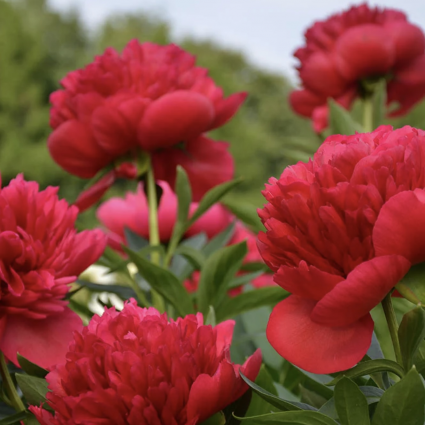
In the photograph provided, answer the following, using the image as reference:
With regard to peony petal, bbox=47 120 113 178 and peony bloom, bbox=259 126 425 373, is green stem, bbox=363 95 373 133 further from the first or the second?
peony bloom, bbox=259 126 425 373

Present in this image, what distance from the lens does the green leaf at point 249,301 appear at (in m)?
0.46

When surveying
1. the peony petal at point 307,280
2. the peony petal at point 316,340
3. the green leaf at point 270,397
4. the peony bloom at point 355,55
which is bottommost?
the green leaf at point 270,397

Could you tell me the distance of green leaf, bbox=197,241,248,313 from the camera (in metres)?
0.46

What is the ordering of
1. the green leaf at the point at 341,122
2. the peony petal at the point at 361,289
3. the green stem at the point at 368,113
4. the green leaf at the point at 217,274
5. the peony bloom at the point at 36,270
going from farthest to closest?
the green stem at the point at 368,113, the green leaf at the point at 341,122, the green leaf at the point at 217,274, the peony bloom at the point at 36,270, the peony petal at the point at 361,289

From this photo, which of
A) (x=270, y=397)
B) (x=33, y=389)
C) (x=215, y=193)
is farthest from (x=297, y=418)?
(x=215, y=193)

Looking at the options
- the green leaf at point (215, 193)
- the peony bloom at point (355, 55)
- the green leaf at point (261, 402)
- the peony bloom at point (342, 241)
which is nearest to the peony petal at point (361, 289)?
the peony bloom at point (342, 241)

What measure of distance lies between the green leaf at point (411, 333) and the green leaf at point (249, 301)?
195mm

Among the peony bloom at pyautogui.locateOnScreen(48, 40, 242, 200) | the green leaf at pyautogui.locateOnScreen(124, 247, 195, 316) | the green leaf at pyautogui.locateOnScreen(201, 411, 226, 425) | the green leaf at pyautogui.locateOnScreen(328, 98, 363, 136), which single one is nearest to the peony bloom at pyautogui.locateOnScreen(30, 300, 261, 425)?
the green leaf at pyautogui.locateOnScreen(201, 411, 226, 425)

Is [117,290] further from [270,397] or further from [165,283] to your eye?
[270,397]

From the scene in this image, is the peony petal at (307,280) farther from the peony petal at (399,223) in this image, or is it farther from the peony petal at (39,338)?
the peony petal at (39,338)

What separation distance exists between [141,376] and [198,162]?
1.05 ft

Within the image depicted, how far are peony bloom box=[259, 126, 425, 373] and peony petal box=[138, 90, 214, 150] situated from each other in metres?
0.23

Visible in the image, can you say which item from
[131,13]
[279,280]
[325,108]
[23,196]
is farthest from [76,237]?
[131,13]

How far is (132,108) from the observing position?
481mm
